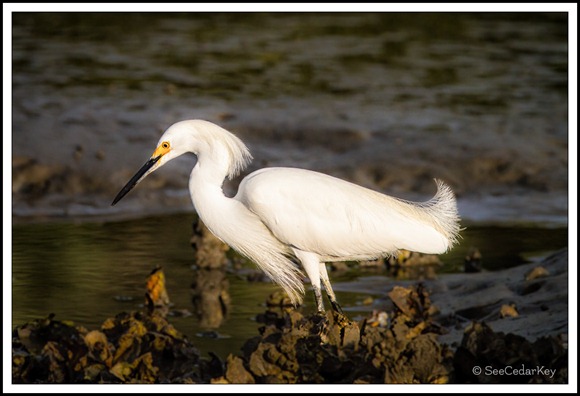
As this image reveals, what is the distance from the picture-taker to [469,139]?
10625 millimetres

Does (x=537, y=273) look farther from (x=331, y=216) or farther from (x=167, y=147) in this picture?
(x=167, y=147)

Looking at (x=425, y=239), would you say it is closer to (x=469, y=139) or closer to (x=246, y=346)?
(x=246, y=346)

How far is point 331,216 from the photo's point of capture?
18.5 ft

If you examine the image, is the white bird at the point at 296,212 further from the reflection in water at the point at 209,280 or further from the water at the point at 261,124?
the reflection in water at the point at 209,280

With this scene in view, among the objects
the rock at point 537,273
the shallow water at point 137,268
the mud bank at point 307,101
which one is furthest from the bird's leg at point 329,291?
the mud bank at point 307,101

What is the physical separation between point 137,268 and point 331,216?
7.53 feet

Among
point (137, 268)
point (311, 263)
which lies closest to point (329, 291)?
point (311, 263)

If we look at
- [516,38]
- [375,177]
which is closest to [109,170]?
[375,177]

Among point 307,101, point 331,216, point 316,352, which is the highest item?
point 307,101

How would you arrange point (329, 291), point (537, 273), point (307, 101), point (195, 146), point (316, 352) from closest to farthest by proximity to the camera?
1. point (316, 352)
2. point (195, 146)
3. point (329, 291)
4. point (537, 273)
5. point (307, 101)

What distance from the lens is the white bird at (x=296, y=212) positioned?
553 cm

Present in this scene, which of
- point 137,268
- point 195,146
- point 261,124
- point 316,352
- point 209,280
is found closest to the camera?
point 316,352

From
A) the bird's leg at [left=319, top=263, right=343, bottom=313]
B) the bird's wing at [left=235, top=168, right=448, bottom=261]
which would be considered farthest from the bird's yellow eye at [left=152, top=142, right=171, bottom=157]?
the bird's leg at [left=319, top=263, right=343, bottom=313]

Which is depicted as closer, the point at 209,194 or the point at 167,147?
the point at 167,147
